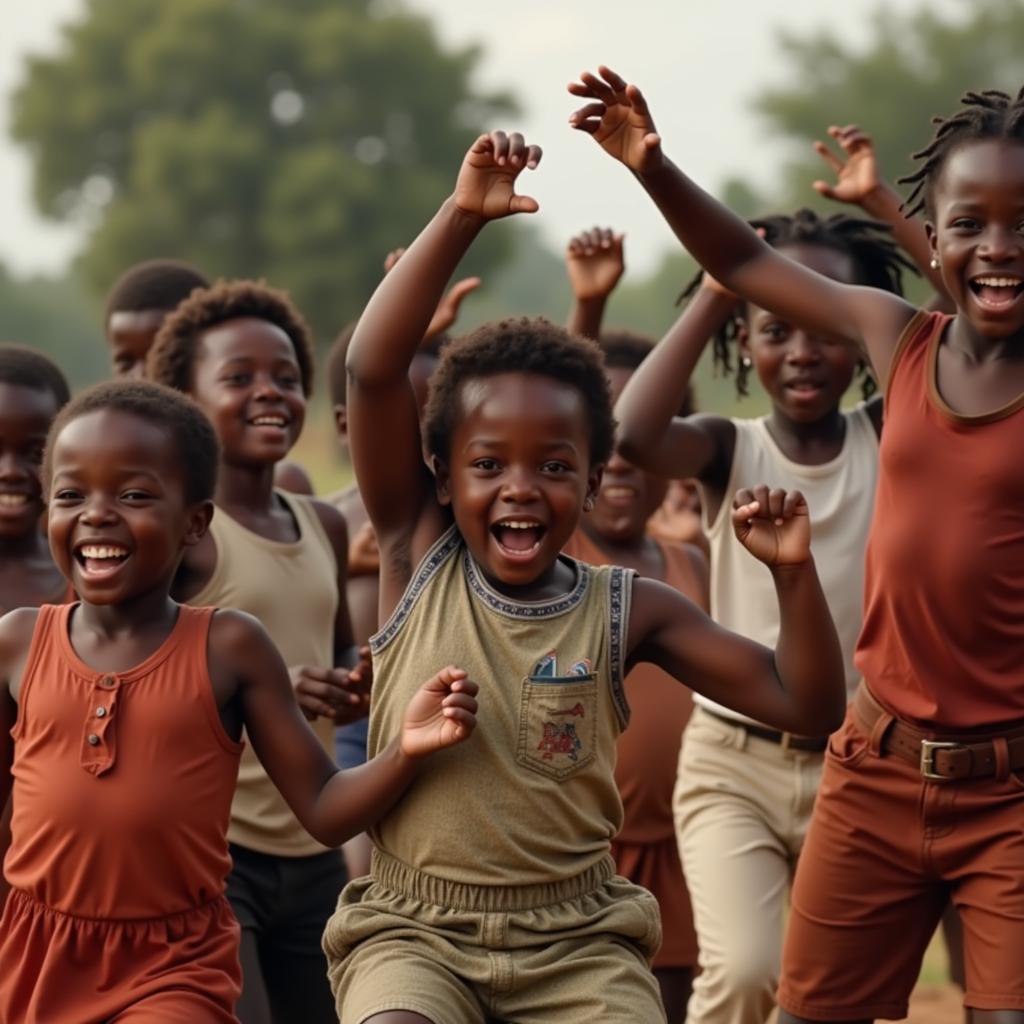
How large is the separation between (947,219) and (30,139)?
63.0 metres

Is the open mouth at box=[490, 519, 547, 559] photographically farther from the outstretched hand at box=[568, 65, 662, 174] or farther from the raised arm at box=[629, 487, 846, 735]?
the outstretched hand at box=[568, 65, 662, 174]

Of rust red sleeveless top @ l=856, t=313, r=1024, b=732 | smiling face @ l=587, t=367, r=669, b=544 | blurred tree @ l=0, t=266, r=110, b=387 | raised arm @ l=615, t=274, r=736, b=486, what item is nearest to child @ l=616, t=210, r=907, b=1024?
raised arm @ l=615, t=274, r=736, b=486

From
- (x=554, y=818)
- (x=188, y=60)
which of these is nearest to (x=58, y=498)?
(x=554, y=818)

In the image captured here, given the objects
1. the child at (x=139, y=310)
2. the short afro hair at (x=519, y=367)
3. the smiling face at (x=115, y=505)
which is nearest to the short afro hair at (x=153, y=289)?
the child at (x=139, y=310)

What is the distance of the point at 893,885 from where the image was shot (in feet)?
14.0

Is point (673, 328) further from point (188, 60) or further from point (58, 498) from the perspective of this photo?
point (188, 60)

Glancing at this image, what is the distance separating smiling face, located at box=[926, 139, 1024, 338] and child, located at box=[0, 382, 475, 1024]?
1394 millimetres

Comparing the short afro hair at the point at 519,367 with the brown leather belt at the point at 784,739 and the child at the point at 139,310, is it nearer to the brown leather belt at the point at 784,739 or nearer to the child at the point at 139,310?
the brown leather belt at the point at 784,739

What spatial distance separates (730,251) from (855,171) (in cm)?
120

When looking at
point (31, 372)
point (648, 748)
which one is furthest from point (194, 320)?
point (648, 748)

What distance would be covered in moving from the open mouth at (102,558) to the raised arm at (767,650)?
3.29 ft

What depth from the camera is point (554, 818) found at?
3691 millimetres

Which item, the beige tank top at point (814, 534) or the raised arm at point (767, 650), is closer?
the raised arm at point (767, 650)

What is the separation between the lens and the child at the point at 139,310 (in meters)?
6.86
